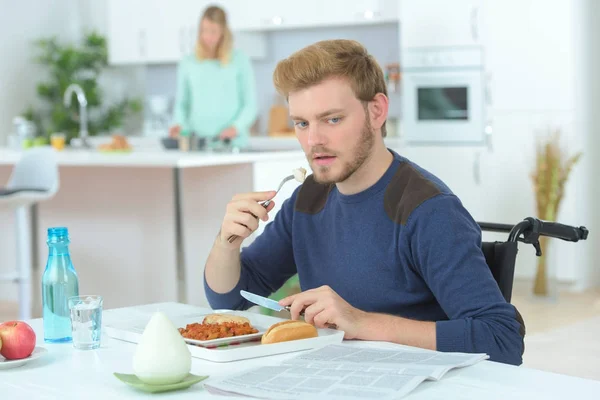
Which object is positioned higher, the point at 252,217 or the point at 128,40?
the point at 128,40

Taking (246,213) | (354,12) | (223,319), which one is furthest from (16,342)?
(354,12)

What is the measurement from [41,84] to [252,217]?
5.80 metres

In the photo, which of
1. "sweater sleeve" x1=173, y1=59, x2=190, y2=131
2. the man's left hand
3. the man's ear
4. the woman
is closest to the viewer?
the man's left hand

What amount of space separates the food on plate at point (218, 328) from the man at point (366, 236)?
0.09 m

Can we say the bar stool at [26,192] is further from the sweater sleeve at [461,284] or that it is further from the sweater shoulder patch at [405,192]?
the sweater sleeve at [461,284]

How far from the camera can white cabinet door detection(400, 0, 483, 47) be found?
5.58m

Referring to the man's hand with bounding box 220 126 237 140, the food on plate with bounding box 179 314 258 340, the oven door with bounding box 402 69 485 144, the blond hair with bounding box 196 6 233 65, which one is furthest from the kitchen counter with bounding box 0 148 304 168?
the food on plate with bounding box 179 314 258 340

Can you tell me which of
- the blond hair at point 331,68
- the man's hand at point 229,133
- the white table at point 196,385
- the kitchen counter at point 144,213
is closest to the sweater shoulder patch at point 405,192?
the blond hair at point 331,68

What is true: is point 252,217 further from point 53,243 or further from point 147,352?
point 147,352

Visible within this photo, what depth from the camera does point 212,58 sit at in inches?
206

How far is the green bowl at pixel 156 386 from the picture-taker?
1.27m

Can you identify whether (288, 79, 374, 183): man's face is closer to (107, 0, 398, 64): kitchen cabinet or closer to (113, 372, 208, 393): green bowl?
(113, 372, 208, 393): green bowl

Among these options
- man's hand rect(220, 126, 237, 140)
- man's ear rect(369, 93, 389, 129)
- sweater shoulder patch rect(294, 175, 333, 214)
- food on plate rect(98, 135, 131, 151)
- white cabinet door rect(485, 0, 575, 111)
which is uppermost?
white cabinet door rect(485, 0, 575, 111)

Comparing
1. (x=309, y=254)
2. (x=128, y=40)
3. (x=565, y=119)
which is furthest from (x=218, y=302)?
(x=128, y=40)
